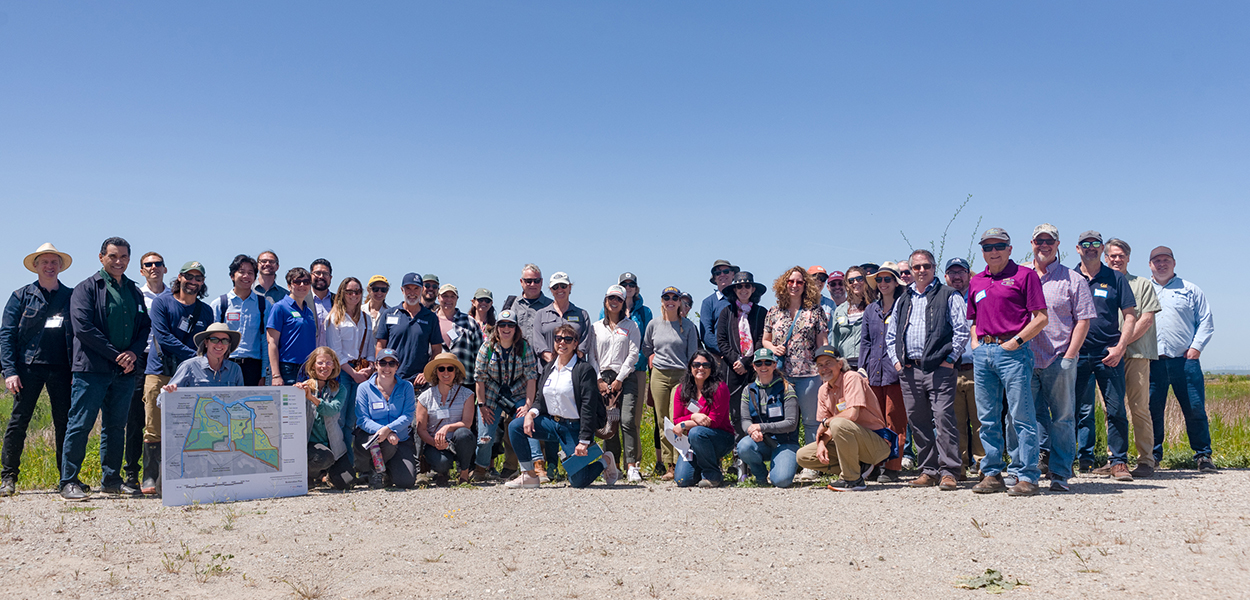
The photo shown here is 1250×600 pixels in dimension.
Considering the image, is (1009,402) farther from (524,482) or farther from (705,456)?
(524,482)

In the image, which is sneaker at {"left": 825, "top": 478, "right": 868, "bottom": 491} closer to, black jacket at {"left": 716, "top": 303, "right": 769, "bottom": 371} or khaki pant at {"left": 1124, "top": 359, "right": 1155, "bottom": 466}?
black jacket at {"left": 716, "top": 303, "right": 769, "bottom": 371}

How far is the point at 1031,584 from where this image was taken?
14.8 ft

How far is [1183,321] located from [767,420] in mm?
4490

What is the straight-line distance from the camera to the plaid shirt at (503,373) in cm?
863

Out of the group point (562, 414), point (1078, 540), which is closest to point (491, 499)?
point (562, 414)

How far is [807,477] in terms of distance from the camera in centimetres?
864

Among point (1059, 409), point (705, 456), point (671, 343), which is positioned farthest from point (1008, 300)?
point (671, 343)

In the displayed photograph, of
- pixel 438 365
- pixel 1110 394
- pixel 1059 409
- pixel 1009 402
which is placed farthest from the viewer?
pixel 438 365

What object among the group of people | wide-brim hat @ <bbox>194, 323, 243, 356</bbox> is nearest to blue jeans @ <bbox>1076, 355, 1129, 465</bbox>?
the group of people

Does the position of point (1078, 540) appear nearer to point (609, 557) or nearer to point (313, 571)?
point (609, 557)

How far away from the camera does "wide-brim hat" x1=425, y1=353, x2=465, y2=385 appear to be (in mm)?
8523

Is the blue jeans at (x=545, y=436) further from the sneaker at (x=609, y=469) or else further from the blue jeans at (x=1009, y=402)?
the blue jeans at (x=1009, y=402)

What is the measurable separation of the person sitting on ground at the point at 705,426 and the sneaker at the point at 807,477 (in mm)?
818

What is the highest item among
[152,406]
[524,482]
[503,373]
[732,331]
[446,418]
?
[732,331]
